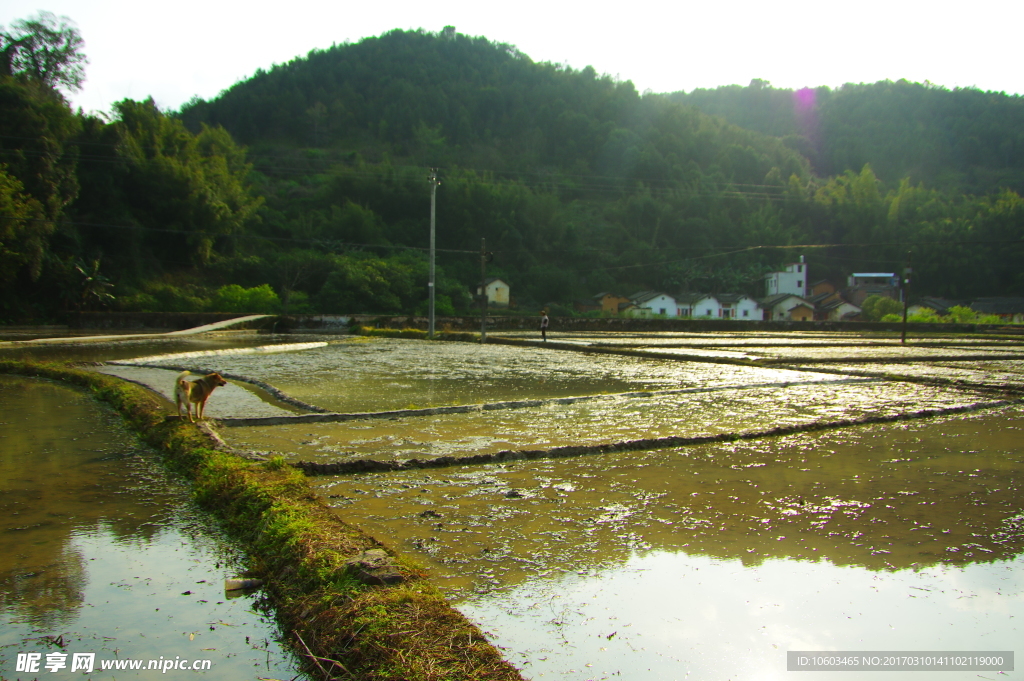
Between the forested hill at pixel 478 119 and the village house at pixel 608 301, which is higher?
the forested hill at pixel 478 119

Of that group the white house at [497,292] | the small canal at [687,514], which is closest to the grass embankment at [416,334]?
the small canal at [687,514]

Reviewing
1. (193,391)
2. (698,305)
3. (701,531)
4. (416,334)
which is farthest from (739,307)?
(701,531)

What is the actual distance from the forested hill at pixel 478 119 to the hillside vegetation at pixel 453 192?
12.6 inches

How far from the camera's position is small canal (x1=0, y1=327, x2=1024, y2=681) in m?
2.71

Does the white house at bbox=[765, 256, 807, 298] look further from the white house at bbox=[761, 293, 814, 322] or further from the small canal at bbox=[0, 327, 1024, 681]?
the small canal at bbox=[0, 327, 1024, 681]

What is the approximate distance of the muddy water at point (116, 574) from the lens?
8.23 feet

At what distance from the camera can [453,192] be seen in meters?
60.4

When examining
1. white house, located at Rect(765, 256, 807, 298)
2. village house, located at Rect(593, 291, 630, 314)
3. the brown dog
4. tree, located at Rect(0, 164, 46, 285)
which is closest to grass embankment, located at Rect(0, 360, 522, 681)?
the brown dog

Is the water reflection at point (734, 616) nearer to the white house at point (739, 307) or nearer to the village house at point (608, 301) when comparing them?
the village house at point (608, 301)

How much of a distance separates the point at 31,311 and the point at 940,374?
35.6 m

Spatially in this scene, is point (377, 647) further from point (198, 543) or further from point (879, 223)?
point (879, 223)

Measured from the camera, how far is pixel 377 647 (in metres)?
2.35

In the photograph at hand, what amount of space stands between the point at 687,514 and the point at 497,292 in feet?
168

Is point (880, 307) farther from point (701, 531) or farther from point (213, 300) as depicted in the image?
point (701, 531)
